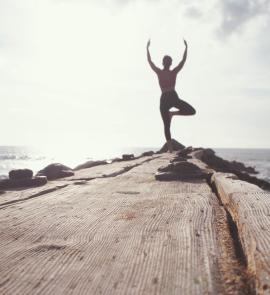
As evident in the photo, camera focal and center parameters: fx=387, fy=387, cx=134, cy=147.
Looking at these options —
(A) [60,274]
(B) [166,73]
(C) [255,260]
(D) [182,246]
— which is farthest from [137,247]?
(B) [166,73]

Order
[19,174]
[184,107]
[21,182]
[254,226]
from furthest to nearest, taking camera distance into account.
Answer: [184,107] → [19,174] → [21,182] → [254,226]

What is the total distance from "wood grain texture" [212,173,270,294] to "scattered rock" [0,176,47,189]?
1933 millimetres

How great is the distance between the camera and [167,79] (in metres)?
8.30

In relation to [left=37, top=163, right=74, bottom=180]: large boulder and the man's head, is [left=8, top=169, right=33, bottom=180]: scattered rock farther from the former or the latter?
the man's head

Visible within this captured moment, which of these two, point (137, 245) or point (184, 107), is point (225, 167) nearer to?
point (184, 107)

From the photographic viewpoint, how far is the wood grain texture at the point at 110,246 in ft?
3.68

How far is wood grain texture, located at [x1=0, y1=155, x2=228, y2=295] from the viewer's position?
3.68 ft

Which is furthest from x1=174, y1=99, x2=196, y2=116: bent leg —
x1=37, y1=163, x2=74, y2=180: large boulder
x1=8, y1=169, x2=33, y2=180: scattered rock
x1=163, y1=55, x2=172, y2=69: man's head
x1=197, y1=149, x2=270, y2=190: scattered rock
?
x1=8, y1=169, x2=33, y2=180: scattered rock

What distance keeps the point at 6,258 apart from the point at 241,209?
1.04 meters

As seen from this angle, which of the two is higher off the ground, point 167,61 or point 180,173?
point 167,61

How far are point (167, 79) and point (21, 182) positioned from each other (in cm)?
530

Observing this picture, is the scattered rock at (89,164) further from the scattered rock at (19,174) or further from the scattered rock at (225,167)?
the scattered rock at (19,174)

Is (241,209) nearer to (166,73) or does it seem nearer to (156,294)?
(156,294)

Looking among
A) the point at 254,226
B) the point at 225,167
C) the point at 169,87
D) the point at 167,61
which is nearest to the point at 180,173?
the point at 254,226
